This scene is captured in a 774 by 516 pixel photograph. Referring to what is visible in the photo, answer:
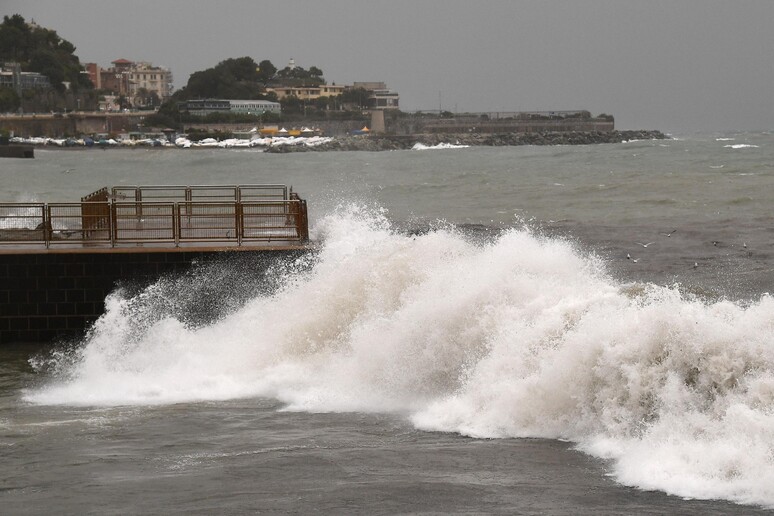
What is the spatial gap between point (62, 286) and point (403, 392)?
756 centimetres

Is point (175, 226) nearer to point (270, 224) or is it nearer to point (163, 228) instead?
point (163, 228)

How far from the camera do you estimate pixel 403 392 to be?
13250 millimetres

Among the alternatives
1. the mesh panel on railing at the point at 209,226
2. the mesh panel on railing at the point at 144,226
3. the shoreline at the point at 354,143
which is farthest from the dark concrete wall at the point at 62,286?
the shoreline at the point at 354,143

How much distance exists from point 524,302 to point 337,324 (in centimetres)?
318

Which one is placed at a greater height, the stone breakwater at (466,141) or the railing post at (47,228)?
the railing post at (47,228)

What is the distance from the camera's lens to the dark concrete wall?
18234 millimetres

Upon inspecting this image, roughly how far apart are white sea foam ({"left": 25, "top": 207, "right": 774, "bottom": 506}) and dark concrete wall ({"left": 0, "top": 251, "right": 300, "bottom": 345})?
1.45ft

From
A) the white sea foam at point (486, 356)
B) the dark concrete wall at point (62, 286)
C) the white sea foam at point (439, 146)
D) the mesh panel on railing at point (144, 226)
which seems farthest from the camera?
the white sea foam at point (439, 146)

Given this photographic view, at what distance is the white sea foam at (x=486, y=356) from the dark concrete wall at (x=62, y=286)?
44 centimetres

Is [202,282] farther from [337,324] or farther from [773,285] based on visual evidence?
[773,285]

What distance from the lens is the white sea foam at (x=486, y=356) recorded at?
10.1 metres

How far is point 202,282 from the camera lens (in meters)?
18.3

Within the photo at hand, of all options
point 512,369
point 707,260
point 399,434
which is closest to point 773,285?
point 707,260

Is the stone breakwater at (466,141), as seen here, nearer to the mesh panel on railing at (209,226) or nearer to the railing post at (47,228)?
the mesh panel on railing at (209,226)
